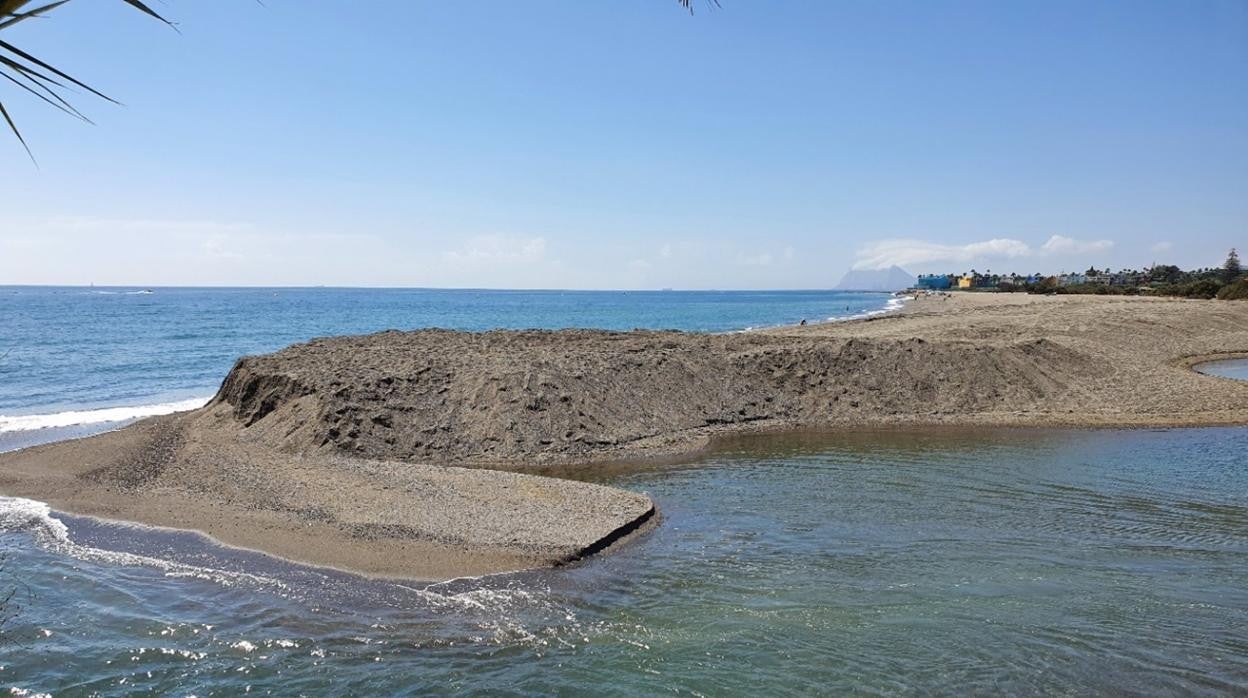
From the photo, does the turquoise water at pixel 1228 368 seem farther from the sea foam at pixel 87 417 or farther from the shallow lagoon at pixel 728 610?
the sea foam at pixel 87 417

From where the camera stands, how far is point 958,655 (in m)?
9.10

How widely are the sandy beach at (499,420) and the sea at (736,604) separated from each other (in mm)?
1055

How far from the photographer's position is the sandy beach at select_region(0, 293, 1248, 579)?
1332 centimetres

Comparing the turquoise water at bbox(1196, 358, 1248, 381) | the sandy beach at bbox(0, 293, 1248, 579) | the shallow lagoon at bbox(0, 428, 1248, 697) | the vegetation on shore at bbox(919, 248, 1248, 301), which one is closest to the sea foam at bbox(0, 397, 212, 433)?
the sandy beach at bbox(0, 293, 1248, 579)

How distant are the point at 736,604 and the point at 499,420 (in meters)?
11.0

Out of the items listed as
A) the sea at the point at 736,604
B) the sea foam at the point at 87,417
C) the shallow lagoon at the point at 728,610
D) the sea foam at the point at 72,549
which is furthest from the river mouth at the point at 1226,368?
the sea foam at the point at 87,417

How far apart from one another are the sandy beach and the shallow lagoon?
1179 mm

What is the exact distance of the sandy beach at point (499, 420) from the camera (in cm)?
1332

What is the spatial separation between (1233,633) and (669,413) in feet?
46.6

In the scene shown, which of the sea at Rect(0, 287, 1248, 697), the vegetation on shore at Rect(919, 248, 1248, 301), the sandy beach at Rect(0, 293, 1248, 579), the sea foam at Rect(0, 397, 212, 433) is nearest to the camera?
the sea at Rect(0, 287, 1248, 697)

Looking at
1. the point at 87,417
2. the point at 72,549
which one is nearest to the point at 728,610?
the point at 72,549

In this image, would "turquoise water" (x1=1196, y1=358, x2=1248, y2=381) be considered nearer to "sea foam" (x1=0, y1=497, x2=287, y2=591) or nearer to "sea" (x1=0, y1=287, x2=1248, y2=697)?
"sea" (x1=0, y1=287, x2=1248, y2=697)

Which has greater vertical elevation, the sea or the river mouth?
the river mouth

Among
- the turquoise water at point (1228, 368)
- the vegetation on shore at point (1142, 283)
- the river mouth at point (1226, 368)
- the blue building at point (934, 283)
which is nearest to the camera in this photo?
the river mouth at point (1226, 368)
